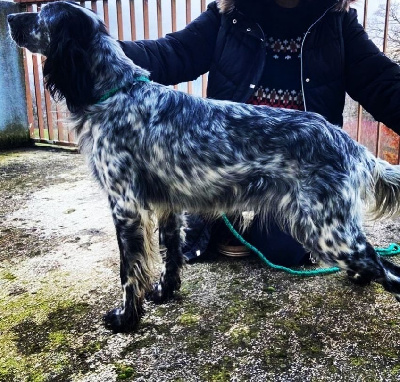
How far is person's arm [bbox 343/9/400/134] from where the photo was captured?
7.85 ft

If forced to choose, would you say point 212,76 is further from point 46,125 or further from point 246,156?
point 46,125

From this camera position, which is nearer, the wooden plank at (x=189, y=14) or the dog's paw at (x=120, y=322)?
the dog's paw at (x=120, y=322)

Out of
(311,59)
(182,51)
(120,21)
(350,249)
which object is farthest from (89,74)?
(120,21)

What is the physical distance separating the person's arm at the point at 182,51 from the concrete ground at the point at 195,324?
1.21 metres

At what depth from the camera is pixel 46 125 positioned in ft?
21.4

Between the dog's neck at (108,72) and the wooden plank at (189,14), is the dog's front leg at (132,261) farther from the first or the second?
the wooden plank at (189,14)

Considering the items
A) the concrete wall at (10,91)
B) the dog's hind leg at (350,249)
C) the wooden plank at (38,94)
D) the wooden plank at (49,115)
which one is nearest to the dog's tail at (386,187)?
the dog's hind leg at (350,249)

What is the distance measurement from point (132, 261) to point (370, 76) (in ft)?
5.46

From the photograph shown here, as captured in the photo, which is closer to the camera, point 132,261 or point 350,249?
point 350,249

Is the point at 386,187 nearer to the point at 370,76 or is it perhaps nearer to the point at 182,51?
the point at 370,76

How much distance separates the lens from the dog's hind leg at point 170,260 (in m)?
2.33

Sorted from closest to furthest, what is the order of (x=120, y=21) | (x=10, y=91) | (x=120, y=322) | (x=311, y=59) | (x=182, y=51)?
1. (x=120, y=322)
2. (x=311, y=59)
3. (x=182, y=51)
4. (x=120, y=21)
5. (x=10, y=91)

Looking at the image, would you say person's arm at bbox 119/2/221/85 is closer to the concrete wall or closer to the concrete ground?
the concrete ground

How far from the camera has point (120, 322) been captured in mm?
2037
